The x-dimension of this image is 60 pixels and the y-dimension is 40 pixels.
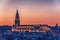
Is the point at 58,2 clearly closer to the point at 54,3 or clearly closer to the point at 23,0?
the point at 54,3

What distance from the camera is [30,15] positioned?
9.20 m

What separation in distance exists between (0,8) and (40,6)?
0.74 meters

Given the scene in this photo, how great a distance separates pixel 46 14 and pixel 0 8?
2.82 ft

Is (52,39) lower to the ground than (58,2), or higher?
lower

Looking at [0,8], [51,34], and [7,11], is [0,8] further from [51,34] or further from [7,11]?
[51,34]

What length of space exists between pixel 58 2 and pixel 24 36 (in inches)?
35.2

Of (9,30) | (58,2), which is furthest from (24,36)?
(58,2)

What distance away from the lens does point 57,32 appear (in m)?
9.27

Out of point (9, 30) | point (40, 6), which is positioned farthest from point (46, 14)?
point (9, 30)

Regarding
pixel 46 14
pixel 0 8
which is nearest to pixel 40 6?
pixel 46 14

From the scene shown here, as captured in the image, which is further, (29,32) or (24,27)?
(24,27)

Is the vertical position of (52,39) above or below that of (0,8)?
below

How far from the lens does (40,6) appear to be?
9203 mm

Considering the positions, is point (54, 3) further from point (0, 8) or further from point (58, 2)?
point (0, 8)
